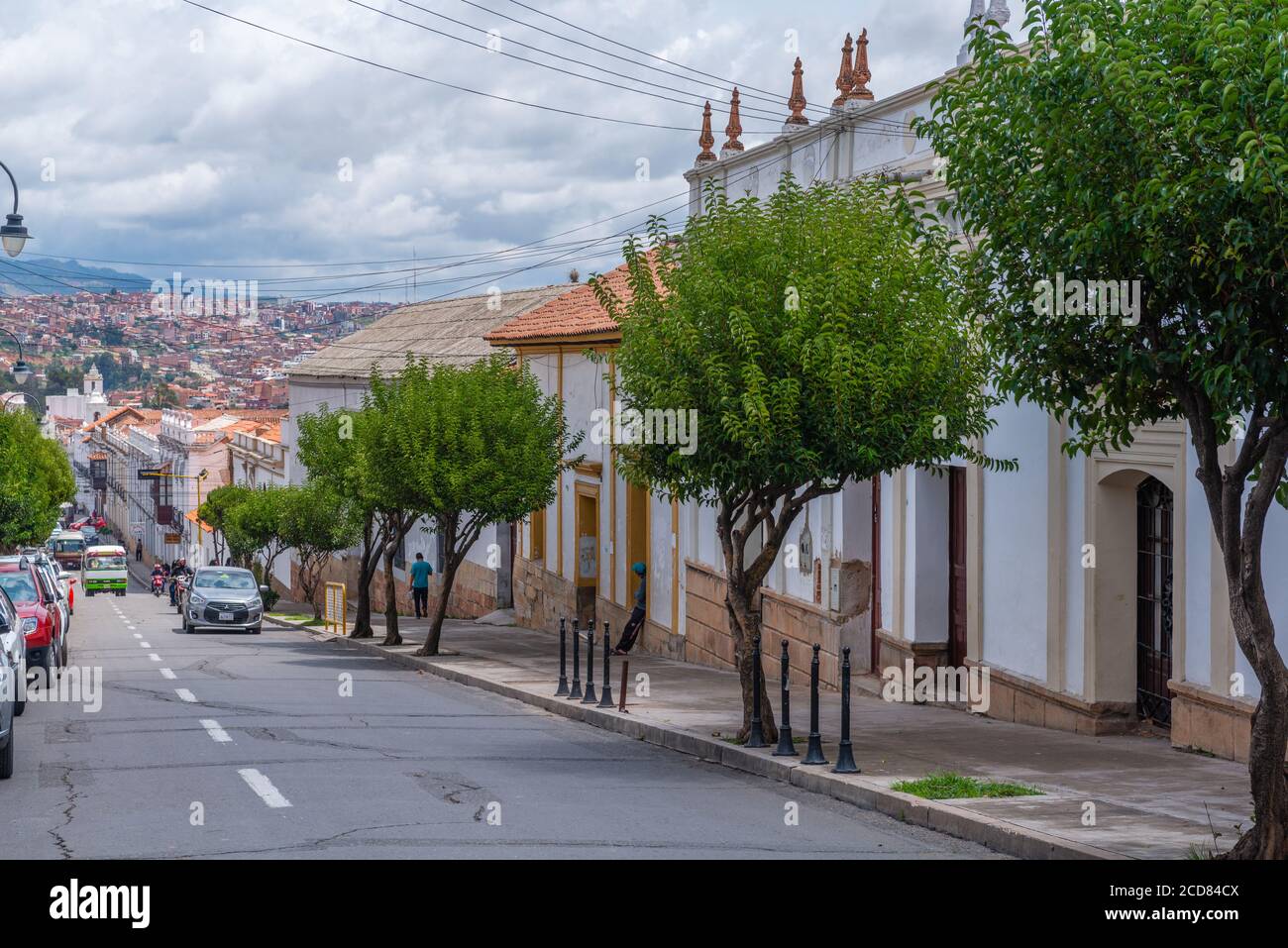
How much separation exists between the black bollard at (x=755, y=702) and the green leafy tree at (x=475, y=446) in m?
12.6

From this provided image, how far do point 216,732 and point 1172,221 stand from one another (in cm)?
1106

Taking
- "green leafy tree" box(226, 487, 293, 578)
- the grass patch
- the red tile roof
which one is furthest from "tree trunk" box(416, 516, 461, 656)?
"green leafy tree" box(226, 487, 293, 578)

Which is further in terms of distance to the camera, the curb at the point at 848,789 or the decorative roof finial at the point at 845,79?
the decorative roof finial at the point at 845,79

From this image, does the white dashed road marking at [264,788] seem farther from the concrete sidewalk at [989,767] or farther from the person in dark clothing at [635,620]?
the person in dark clothing at [635,620]

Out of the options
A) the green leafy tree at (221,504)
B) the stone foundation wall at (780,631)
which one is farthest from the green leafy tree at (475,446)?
the green leafy tree at (221,504)

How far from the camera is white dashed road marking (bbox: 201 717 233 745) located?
1512 centimetres

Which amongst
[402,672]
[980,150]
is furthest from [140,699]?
[980,150]

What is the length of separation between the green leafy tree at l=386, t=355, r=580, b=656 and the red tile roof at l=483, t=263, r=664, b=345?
2.64 meters

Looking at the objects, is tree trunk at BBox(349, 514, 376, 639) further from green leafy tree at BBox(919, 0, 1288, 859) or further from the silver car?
green leafy tree at BBox(919, 0, 1288, 859)

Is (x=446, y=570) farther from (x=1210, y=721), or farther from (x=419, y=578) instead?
(x=1210, y=721)

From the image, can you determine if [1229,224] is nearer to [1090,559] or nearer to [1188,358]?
[1188,358]

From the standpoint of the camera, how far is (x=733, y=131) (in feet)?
87.9

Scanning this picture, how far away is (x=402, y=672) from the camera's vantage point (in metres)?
26.6

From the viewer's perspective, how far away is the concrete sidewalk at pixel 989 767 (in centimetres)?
992
